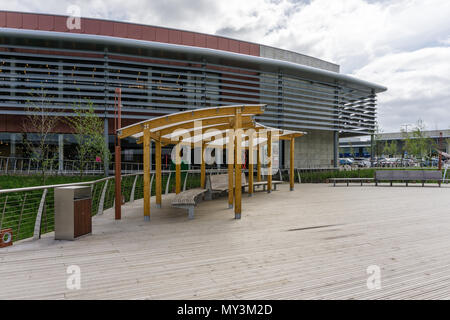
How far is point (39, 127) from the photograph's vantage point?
58.5ft

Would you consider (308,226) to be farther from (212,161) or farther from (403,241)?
(212,161)

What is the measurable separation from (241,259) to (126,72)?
749 inches

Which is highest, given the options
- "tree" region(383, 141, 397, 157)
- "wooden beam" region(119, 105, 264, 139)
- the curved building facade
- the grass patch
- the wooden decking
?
the curved building facade

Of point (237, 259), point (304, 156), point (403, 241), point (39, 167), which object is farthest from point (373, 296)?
point (304, 156)

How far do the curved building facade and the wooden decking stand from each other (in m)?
13.4

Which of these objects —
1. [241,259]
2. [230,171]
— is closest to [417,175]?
[230,171]

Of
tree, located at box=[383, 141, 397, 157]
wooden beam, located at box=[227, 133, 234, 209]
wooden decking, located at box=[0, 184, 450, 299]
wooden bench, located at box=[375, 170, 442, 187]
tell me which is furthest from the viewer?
tree, located at box=[383, 141, 397, 157]

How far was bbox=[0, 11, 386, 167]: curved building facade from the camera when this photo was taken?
17.6m

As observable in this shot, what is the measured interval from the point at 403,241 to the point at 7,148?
2228cm

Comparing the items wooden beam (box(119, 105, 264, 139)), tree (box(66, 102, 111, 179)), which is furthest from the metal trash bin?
tree (box(66, 102, 111, 179))

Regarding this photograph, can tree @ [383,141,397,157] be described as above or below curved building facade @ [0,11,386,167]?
below

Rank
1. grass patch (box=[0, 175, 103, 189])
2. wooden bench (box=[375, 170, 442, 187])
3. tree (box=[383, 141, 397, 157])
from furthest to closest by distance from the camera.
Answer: tree (box=[383, 141, 397, 157]), wooden bench (box=[375, 170, 442, 187]), grass patch (box=[0, 175, 103, 189])

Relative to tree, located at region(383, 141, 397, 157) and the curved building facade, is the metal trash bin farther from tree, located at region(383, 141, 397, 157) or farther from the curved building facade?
tree, located at region(383, 141, 397, 157)
